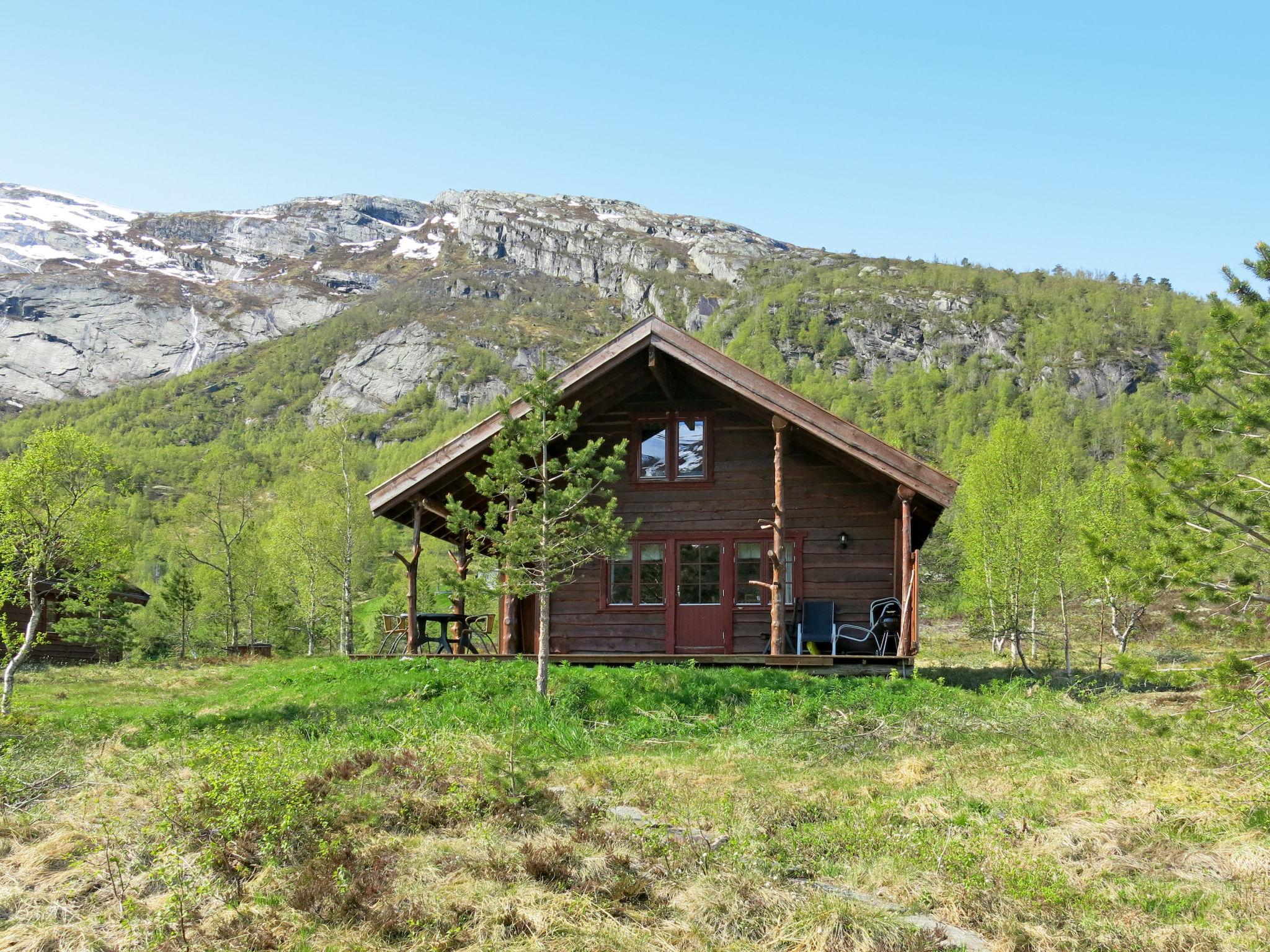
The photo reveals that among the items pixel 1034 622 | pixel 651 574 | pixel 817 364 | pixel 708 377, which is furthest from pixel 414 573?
pixel 817 364

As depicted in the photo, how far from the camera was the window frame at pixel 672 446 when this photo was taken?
18.9 meters

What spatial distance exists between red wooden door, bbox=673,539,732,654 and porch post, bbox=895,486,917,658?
344 cm

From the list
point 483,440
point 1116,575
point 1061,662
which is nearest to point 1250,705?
point 1116,575

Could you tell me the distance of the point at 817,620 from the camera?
1800cm

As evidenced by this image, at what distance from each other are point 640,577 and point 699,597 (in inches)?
49.6

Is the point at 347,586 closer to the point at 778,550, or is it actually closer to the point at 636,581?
the point at 636,581

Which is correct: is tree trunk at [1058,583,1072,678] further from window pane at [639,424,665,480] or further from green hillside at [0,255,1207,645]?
green hillside at [0,255,1207,645]

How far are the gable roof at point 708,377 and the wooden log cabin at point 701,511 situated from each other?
1.4 inches

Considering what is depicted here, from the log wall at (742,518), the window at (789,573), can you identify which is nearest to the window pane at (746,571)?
the log wall at (742,518)

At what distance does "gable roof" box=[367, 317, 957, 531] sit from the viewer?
16.2 meters

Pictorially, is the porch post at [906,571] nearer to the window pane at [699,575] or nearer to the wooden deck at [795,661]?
the wooden deck at [795,661]

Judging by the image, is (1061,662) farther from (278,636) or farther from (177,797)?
(278,636)

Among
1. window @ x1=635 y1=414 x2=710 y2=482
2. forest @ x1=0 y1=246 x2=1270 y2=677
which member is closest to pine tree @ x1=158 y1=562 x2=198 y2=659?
forest @ x1=0 y1=246 x2=1270 y2=677

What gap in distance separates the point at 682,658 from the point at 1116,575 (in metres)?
8.71
